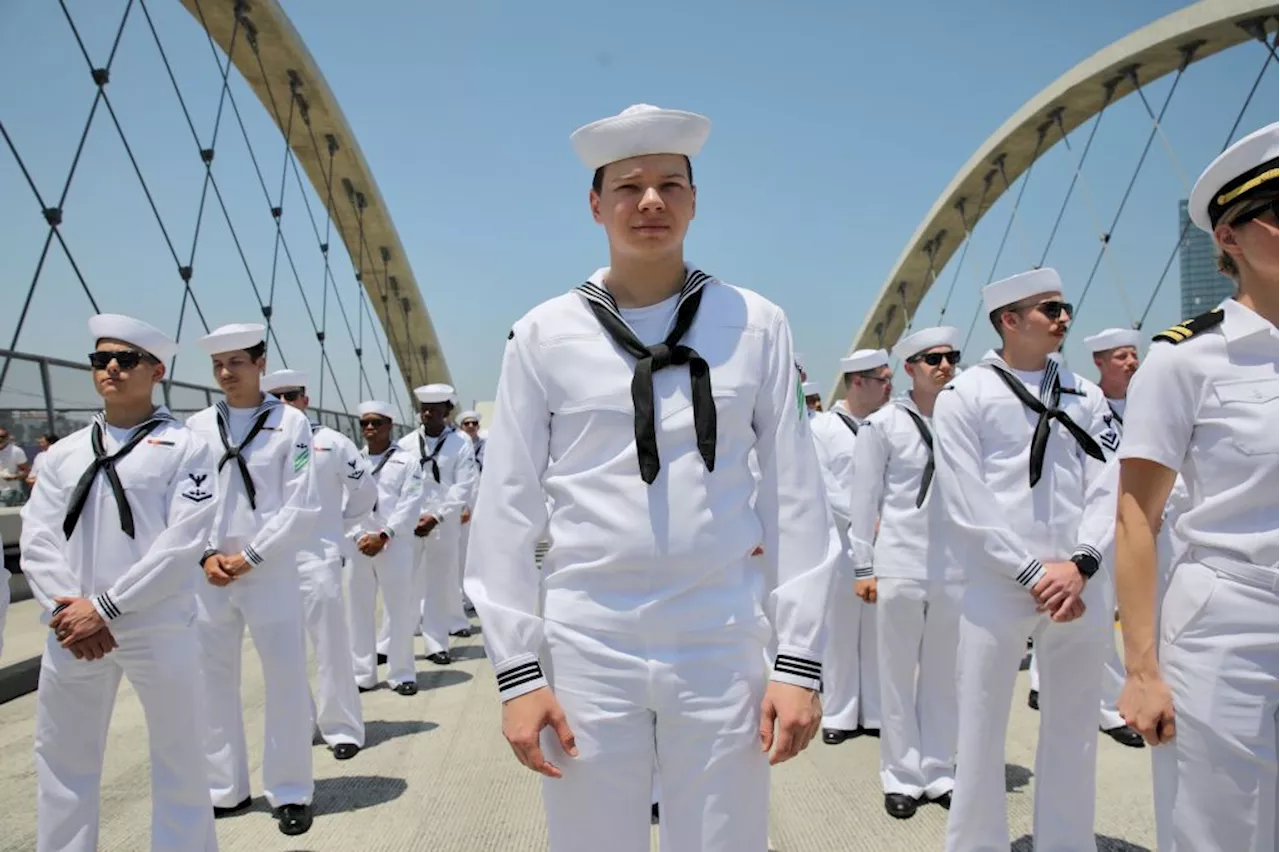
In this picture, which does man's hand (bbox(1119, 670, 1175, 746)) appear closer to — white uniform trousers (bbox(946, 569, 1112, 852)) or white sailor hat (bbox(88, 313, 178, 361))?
white uniform trousers (bbox(946, 569, 1112, 852))

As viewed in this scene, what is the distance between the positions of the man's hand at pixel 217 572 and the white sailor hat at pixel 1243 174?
A: 4.20 meters

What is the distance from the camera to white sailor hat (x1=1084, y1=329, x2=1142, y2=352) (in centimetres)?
668

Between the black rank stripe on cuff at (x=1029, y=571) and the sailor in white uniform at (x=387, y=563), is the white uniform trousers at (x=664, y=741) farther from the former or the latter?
the sailor in white uniform at (x=387, y=563)

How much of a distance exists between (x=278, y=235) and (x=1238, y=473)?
23.2m

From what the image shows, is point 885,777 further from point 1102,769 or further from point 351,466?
point 351,466

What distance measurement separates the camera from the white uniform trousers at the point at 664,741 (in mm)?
1946

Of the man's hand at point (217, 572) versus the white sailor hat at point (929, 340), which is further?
the white sailor hat at point (929, 340)

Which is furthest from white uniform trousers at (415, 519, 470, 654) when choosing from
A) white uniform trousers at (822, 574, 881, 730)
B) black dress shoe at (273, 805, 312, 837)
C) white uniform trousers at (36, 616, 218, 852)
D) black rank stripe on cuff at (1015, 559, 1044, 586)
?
black rank stripe on cuff at (1015, 559, 1044, 586)

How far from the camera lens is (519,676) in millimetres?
1962

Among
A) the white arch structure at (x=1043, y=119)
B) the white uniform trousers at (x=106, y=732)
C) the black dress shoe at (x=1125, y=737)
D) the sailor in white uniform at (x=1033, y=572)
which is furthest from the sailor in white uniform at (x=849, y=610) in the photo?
the white arch structure at (x=1043, y=119)

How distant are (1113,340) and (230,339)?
5.67 metres

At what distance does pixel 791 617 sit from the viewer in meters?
1.97

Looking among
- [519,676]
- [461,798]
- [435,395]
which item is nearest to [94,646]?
[461,798]

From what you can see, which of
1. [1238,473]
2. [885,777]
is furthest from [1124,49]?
[1238,473]
